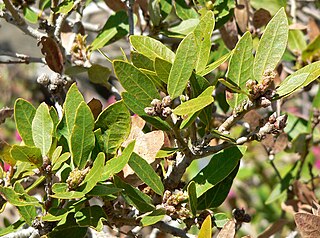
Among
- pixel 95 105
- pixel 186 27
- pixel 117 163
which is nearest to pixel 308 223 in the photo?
pixel 117 163

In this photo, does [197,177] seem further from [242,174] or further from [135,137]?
[242,174]

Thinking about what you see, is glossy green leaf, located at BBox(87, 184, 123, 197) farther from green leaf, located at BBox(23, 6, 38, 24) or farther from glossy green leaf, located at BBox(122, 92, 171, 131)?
green leaf, located at BBox(23, 6, 38, 24)

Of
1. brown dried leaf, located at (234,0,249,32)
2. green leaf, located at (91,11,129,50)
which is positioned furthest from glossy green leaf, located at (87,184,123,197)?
brown dried leaf, located at (234,0,249,32)

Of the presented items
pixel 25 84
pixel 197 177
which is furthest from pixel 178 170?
pixel 25 84

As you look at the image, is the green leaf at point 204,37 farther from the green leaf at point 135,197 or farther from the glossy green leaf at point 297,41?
the glossy green leaf at point 297,41

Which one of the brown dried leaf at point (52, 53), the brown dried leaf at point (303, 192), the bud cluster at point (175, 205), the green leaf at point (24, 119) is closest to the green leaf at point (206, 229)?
the bud cluster at point (175, 205)

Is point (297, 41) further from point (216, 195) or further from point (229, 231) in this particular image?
point (229, 231)
